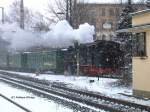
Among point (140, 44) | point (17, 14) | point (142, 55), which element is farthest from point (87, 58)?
point (17, 14)

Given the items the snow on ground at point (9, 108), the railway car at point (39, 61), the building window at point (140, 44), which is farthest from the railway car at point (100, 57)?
the snow on ground at point (9, 108)

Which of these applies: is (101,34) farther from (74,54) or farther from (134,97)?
(134,97)

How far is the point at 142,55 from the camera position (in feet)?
66.1

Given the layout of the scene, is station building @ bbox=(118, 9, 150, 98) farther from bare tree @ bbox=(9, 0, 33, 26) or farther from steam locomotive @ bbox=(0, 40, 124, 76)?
bare tree @ bbox=(9, 0, 33, 26)

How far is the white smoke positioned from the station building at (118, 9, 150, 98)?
19.0 meters

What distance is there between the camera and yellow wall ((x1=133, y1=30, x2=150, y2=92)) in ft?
64.4

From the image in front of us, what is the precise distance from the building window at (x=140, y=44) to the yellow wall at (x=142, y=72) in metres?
0.27

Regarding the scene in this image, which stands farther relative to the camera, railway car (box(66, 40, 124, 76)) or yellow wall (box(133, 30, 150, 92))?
railway car (box(66, 40, 124, 76))

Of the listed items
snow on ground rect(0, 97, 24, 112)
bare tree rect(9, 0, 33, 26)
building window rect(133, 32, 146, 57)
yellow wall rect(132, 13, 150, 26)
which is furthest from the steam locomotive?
bare tree rect(9, 0, 33, 26)

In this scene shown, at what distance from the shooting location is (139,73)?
20469mm

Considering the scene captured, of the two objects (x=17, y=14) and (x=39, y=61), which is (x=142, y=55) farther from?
(x=17, y=14)

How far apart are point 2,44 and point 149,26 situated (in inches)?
1663

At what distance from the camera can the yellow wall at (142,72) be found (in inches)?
773

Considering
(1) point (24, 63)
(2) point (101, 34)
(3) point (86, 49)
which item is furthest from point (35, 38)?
(2) point (101, 34)
